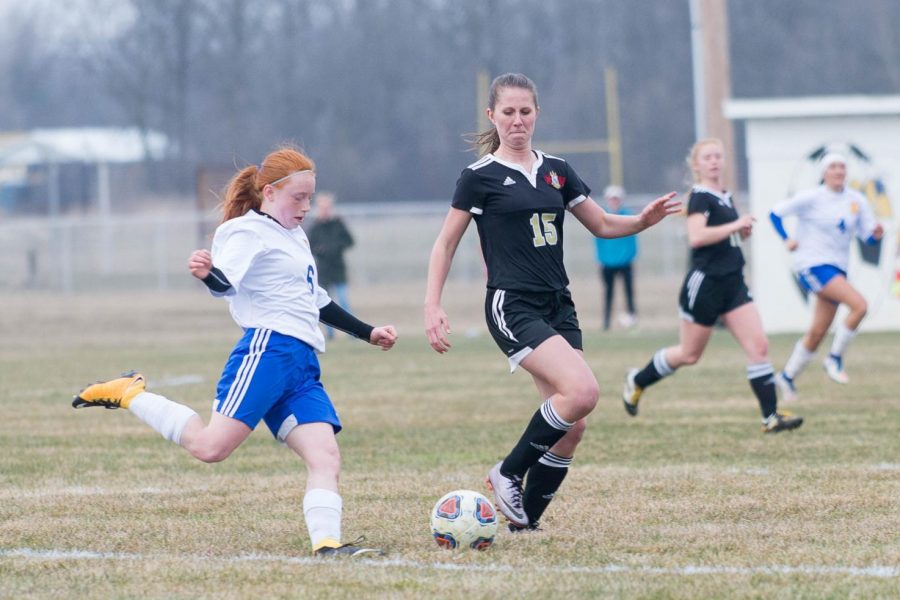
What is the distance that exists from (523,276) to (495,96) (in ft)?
2.45

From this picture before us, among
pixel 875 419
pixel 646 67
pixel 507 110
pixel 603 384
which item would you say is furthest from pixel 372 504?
pixel 646 67

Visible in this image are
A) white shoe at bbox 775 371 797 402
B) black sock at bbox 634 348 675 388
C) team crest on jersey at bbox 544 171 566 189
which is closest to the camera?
team crest on jersey at bbox 544 171 566 189

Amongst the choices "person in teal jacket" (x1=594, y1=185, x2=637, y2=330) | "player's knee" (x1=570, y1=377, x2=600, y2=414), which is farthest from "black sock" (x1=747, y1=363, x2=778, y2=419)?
"person in teal jacket" (x1=594, y1=185, x2=637, y2=330)

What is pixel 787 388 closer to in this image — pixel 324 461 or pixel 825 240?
pixel 825 240

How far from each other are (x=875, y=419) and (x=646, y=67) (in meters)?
41.2

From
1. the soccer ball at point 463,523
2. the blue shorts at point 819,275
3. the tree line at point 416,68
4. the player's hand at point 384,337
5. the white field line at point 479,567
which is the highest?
the tree line at point 416,68

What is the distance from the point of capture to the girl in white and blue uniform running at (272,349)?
5535mm

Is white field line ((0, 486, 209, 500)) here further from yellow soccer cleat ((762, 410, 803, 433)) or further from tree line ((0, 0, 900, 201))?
tree line ((0, 0, 900, 201))

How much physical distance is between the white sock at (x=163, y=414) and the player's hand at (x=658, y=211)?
2.02 metres

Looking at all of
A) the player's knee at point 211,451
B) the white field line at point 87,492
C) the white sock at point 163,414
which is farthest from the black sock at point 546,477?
the white field line at point 87,492

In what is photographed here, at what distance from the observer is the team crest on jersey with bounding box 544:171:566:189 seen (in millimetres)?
6086

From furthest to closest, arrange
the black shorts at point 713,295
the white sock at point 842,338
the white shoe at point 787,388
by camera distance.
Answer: the white sock at point 842,338 < the white shoe at point 787,388 < the black shorts at point 713,295

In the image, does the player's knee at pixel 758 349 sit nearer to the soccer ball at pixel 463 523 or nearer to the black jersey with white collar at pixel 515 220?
the black jersey with white collar at pixel 515 220

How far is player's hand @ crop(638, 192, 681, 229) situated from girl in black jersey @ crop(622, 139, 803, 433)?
10.3ft
